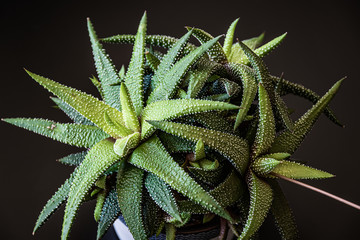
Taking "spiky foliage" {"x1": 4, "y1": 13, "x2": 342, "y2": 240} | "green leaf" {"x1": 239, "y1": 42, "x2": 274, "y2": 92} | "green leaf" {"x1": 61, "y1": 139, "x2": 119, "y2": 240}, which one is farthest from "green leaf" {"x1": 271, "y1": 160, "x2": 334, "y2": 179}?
"green leaf" {"x1": 61, "y1": 139, "x2": 119, "y2": 240}

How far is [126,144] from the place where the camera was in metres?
0.51

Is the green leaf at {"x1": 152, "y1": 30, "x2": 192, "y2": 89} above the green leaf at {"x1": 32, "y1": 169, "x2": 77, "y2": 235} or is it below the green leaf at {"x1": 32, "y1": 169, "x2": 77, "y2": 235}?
above

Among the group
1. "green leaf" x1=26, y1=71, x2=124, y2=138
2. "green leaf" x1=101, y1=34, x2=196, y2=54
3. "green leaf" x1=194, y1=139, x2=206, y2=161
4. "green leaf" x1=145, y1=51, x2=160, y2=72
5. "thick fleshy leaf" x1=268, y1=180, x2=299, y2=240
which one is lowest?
"thick fleshy leaf" x1=268, y1=180, x2=299, y2=240

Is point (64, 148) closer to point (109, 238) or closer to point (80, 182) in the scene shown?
point (109, 238)

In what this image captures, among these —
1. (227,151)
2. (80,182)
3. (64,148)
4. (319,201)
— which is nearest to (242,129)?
(227,151)

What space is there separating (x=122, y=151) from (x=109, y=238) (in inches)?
13.0

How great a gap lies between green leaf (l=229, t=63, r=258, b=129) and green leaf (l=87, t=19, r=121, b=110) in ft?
0.56

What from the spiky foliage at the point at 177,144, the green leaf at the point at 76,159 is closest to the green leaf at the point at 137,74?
the spiky foliage at the point at 177,144

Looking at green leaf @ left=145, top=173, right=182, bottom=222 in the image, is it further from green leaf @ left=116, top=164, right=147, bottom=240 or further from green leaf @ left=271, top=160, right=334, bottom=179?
green leaf @ left=271, top=160, right=334, bottom=179

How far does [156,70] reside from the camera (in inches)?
24.0

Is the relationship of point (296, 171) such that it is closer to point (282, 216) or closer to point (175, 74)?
point (282, 216)

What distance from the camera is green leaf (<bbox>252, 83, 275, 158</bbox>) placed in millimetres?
546

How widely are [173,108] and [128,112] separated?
64 millimetres

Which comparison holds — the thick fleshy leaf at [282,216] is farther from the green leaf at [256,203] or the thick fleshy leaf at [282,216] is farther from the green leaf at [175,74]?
the green leaf at [175,74]
